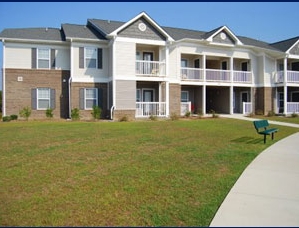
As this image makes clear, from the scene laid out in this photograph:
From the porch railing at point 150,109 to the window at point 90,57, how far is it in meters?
4.80

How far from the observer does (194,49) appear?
1016 inches

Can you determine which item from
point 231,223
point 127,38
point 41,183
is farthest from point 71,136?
point 127,38

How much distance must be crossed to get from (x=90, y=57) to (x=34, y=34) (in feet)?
16.1

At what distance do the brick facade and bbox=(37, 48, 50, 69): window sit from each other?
1.62ft

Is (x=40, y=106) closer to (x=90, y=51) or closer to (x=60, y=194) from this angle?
(x=90, y=51)

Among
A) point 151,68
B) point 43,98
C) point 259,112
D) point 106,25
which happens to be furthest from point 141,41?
point 259,112

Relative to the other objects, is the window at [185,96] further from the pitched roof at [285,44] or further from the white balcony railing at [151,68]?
the pitched roof at [285,44]

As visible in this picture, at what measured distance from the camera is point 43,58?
74.3 feet

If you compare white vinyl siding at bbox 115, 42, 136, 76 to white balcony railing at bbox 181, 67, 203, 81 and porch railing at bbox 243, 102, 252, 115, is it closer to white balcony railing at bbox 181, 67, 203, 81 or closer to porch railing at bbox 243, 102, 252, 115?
white balcony railing at bbox 181, 67, 203, 81

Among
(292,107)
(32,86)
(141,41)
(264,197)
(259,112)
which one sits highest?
(141,41)

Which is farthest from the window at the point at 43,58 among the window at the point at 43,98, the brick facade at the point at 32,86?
the window at the point at 43,98

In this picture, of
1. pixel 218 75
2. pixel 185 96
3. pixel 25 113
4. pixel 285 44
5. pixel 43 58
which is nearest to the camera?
pixel 25 113

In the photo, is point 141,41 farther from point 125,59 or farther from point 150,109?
point 150,109

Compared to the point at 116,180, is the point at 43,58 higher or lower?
higher
